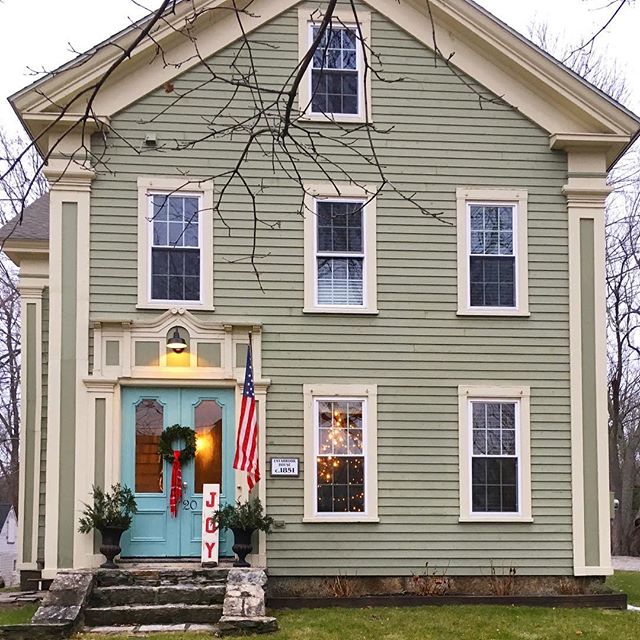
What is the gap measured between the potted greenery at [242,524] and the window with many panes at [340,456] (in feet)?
3.01

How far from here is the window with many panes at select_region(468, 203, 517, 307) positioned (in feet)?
41.7

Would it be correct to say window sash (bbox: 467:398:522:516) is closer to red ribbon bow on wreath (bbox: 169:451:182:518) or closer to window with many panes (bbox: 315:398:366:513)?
window with many panes (bbox: 315:398:366:513)

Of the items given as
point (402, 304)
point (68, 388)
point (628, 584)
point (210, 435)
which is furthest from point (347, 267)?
point (628, 584)

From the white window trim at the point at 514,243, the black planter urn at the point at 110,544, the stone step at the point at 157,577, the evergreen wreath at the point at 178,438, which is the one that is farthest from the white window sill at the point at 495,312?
the black planter urn at the point at 110,544

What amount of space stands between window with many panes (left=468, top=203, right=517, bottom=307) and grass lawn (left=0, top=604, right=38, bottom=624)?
6687 millimetres

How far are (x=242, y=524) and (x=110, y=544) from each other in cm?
159

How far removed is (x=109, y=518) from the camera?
446 inches

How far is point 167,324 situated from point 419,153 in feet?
13.2

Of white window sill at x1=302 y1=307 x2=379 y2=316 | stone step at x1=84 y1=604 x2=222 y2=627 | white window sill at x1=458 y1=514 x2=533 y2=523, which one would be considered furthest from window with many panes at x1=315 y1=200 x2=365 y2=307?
stone step at x1=84 y1=604 x2=222 y2=627

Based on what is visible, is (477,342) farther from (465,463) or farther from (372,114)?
(372,114)

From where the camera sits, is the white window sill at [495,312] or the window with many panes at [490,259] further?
the window with many panes at [490,259]

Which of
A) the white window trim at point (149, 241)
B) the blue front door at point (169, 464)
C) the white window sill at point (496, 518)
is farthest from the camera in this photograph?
the white window sill at point (496, 518)

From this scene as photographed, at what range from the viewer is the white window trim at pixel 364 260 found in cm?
1238

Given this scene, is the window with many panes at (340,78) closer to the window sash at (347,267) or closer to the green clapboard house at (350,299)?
the green clapboard house at (350,299)
